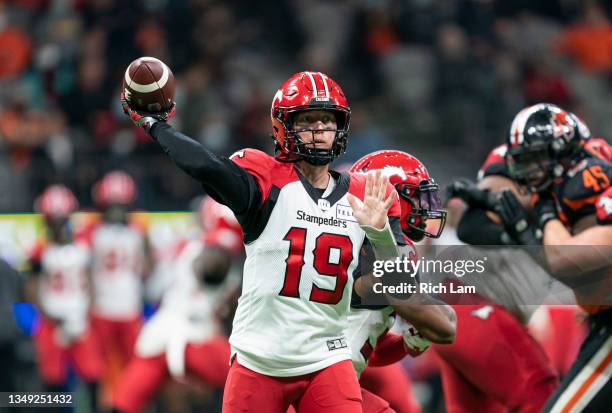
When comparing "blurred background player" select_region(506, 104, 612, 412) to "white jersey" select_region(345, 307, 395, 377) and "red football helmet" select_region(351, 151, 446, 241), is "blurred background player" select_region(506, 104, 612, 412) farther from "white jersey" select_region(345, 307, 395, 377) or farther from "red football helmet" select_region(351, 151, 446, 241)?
"white jersey" select_region(345, 307, 395, 377)

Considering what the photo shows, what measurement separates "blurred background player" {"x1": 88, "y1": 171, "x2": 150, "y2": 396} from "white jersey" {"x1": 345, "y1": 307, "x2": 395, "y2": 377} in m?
5.70

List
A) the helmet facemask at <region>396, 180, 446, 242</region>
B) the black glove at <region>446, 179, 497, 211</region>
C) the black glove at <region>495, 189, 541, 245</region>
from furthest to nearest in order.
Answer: the black glove at <region>446, 179, 497, 211</region>, the black glove at <region>495, 189, 541, 245</region>, the helmet facemask at <region>396, 180, 446, 242</region>

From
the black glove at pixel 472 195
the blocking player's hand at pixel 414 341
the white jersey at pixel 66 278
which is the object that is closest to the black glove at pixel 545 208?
the black glove at pixel 472 195

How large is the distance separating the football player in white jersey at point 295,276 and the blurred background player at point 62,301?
5.49 m

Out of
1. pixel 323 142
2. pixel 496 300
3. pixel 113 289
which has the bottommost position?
pixel 113 289

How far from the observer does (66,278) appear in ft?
33.3

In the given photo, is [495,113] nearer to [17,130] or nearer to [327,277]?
[17,130]

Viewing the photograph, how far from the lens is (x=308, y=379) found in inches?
167

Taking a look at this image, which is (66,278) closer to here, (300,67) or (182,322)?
(182,322)

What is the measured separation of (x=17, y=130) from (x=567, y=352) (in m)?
6.32

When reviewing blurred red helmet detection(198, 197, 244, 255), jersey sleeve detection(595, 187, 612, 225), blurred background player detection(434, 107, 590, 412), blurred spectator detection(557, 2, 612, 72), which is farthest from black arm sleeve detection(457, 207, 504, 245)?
blurred spectator detection(557, 2, 612, 72)

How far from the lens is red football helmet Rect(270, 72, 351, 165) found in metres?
4.32

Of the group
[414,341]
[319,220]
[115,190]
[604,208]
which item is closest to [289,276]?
[319,220]

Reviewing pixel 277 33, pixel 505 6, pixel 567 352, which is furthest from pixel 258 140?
pixel 567 352
